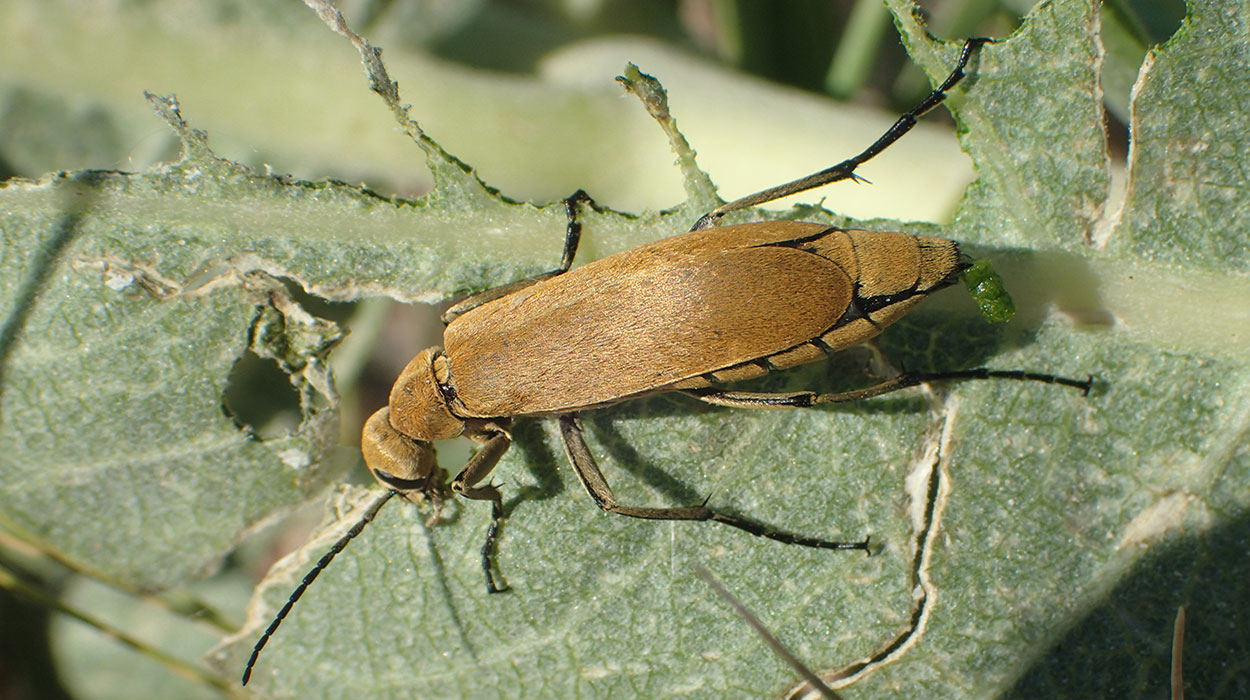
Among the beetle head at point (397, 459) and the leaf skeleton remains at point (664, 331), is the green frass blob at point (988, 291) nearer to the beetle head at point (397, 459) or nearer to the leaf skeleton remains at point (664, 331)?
the leaf skeleton remains at point (664, 331)

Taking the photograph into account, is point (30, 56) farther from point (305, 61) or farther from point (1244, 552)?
point (1244, 552)

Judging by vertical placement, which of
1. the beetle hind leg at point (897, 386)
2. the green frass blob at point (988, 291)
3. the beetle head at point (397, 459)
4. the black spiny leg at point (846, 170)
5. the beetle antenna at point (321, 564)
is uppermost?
the black spiny leg at point (846, 170)

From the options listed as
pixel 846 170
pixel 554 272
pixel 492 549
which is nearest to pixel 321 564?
pixel 492 549

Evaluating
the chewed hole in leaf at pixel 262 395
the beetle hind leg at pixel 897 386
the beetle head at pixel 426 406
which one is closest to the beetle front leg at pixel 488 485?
the beetle head at pixel 426 406

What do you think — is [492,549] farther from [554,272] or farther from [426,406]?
[554,272]

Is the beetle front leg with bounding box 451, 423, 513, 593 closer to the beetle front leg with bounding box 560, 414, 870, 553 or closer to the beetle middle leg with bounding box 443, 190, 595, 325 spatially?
the beetle front leg with bounding box 560, 414, 870, 553

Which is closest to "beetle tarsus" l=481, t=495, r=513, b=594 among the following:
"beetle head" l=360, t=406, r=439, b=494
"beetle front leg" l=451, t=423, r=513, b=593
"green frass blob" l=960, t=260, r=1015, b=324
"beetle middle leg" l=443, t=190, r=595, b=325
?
"beetle front leg" l=451, t=423, r=513, b=593
